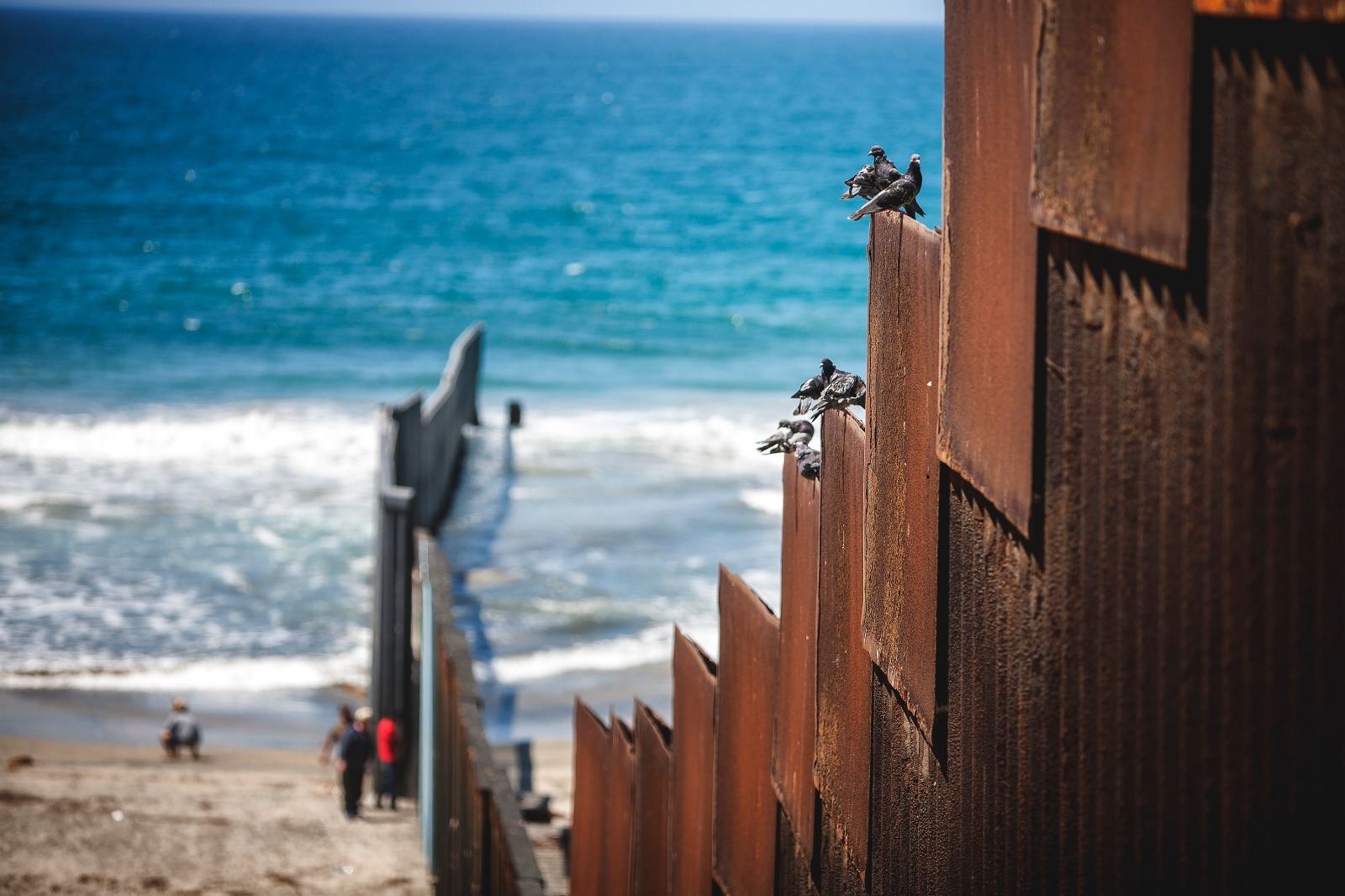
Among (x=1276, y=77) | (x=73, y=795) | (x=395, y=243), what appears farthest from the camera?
(x=395, y=243)

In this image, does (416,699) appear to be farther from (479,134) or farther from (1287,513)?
(479,134)

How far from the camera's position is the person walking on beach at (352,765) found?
12.3 m

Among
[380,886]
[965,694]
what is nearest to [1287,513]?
[965,694]

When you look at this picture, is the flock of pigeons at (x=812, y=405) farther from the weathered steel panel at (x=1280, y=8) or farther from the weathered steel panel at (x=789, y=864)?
the weathered steel panel at (x=1280, y=8)

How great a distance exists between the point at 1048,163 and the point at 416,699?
474 inches

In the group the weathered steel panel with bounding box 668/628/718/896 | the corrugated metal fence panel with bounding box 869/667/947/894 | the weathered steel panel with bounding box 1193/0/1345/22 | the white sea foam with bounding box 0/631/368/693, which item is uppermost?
the weathered steel panel with bounding box 1193/0/1345/22

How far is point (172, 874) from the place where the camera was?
34.8 feet

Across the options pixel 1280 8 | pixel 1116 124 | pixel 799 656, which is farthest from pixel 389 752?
pixel 1280 8

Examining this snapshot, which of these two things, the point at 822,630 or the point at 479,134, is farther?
the point at 479,134

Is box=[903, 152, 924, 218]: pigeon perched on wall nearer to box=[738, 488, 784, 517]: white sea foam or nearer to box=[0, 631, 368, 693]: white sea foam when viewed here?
box=[0, 631, 368, 693]: white sea foam

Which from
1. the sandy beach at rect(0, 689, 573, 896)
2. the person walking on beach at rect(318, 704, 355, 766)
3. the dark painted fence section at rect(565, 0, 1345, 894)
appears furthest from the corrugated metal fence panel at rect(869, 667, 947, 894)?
the person walking on beach at rect(318, 704, 355, 766)

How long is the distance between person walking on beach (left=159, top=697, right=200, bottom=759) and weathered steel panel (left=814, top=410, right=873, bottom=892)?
Result: 43.0 feet

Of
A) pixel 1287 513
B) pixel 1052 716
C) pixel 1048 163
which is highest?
pixel 1048 163

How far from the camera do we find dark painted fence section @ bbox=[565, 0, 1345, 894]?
121cm
